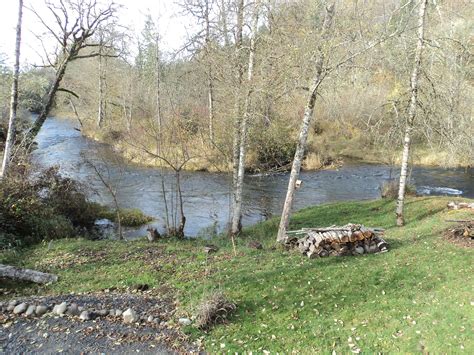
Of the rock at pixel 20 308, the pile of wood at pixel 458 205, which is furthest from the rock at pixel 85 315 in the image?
the pile of wood at pixel 458 205

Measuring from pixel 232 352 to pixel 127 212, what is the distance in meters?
13.2

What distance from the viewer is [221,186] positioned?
80.4ft

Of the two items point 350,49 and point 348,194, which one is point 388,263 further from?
point 348,194

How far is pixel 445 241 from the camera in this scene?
11.5m

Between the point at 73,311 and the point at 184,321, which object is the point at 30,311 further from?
the point at 184,321

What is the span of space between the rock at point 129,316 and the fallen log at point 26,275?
3480 millimetres

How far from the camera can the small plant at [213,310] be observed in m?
7.69

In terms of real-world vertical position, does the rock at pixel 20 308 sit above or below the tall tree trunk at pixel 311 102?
below

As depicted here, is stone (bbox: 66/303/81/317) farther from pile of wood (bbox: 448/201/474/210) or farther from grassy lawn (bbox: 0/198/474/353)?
pile of wood (bbox: 448/201/474/210)

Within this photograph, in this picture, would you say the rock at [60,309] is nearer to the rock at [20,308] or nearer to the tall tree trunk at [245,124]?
the rock at [20,308]

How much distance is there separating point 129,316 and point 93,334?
0.75 metres

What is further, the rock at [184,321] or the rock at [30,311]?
the rock at [30,311]

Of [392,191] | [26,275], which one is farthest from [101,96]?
[26,275]

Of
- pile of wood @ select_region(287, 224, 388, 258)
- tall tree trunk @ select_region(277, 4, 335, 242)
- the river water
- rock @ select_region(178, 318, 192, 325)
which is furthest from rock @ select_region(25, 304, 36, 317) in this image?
the river water
